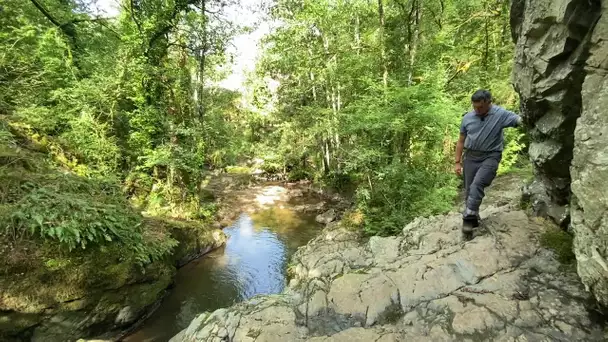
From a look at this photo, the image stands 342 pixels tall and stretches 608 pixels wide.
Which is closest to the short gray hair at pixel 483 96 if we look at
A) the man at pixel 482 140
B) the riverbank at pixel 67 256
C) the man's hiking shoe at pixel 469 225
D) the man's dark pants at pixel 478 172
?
the man at pixel 482 140

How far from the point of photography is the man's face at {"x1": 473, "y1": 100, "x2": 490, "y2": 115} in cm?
409

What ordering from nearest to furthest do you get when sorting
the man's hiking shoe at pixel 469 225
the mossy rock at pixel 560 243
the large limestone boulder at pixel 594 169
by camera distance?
the large limestone boulder at pixel 594 169 < the mossy rock at pixel 560 243 < the man's hiking shoe at pixel 469 225

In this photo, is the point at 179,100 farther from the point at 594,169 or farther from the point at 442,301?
the point at 594,169

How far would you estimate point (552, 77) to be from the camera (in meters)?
3.39

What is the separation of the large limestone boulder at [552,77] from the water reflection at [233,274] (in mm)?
6944

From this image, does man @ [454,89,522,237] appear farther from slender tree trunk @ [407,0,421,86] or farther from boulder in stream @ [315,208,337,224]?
boulder in stream @ [315,208,337,224]

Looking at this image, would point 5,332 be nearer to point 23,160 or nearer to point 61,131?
point 23,160

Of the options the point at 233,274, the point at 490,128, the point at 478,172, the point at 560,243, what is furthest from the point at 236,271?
the point at 560,243

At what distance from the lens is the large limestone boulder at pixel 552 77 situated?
2.99m

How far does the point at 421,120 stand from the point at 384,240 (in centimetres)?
385

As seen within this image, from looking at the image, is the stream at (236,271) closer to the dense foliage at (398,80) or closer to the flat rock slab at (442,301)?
the flat rock slab at (442,301)

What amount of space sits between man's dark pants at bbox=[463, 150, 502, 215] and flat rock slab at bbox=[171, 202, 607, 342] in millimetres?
606

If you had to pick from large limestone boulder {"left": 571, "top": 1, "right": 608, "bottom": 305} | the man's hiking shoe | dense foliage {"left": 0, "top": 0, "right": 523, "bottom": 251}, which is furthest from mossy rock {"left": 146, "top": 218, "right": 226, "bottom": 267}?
large limestone boulder {"left": 571, "top": 1, "right": 608, "bottom": 305}

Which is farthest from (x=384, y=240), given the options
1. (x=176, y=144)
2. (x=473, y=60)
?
(x=473, y=60)
